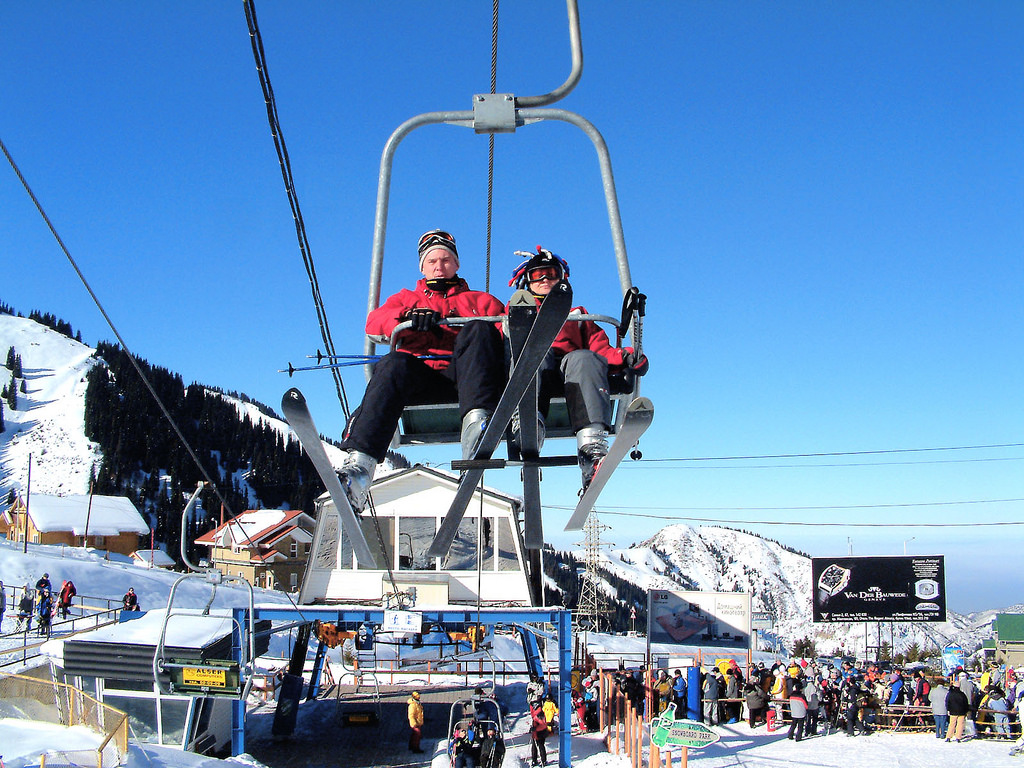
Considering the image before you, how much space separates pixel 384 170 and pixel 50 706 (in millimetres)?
10740

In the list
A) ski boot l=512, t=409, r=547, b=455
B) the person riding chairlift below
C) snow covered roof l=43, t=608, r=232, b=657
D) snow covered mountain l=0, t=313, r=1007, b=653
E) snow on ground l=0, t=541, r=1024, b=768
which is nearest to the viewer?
ski boot l=512, t=409, r=547, b=455

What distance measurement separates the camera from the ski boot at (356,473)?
16.7 feet

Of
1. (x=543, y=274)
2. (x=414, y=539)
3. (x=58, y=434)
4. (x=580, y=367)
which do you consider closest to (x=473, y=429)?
(x=580, y=367)

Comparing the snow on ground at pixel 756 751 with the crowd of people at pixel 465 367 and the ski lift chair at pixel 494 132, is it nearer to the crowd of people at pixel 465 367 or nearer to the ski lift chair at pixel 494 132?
the ski lift chair at pixel 494 132

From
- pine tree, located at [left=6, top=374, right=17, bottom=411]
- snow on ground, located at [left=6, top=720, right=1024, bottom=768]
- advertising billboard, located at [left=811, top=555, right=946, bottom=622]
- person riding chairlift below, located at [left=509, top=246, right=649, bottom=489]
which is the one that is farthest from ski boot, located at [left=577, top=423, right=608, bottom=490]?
pine tree, located at [left=6, top=374, right=17, bottom=411]

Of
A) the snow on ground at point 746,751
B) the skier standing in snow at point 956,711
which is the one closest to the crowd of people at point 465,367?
the snow on ground at point 746,751

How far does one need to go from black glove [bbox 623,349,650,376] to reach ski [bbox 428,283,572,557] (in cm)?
124

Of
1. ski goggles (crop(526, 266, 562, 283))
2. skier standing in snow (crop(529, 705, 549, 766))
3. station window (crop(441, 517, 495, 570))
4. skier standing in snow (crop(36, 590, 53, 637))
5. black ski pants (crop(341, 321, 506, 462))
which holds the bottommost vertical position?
skier standing in snow (crop(529, 705, 549, 766))

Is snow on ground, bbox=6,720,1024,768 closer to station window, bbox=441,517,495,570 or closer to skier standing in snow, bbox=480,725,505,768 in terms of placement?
skier standing in snow, bbox=480,725,505,768

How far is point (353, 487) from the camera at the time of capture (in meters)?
5.17

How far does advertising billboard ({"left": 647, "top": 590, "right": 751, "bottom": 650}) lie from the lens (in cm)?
3256

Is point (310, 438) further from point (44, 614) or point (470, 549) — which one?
point (44, 614)

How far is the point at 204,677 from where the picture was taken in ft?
31.5

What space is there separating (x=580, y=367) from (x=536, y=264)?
781 millimetres
